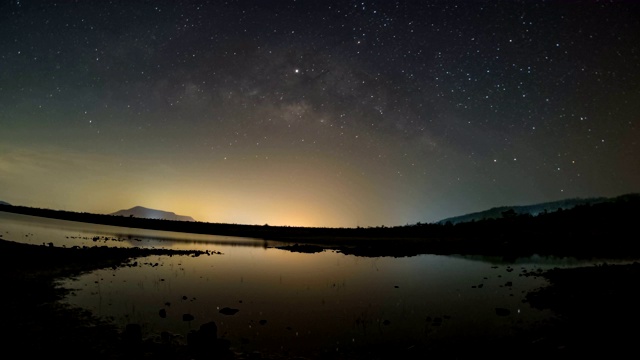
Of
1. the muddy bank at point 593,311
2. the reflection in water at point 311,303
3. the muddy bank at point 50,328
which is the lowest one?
the reflection in water at point 311,303

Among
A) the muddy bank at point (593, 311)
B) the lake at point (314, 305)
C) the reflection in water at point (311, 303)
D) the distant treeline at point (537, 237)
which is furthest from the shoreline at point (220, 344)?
the distant treeline at point (537, 237)

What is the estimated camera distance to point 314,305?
19234mm

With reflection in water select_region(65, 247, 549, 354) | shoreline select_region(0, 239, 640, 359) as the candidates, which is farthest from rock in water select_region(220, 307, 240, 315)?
shoreline select_region(0, 239, 640, 359)

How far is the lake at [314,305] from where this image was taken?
1361 centimetres

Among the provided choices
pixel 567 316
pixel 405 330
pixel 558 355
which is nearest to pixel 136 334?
pixel 405 330

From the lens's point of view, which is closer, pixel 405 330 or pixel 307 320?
pixel 405 330

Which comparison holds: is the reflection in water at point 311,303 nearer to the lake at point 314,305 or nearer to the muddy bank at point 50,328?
the lake at point 314,305

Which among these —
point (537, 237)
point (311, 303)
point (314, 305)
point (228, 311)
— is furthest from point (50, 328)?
point (537, 237)

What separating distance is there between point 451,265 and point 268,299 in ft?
80.2

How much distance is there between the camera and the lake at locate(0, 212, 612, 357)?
44.7 feet

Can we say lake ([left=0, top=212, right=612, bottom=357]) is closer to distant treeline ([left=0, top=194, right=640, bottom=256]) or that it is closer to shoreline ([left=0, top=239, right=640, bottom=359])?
shoreline ([left=0, top=239, right=640, bottom=359])

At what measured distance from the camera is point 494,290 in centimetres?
2314

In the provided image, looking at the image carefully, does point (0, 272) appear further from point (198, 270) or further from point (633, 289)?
point (633, 289)

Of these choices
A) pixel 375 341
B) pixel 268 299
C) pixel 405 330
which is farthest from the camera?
pixel 268 299
